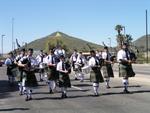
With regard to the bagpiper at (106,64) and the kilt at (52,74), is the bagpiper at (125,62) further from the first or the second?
the kilt at (52,74)

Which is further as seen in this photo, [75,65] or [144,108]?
[75,65]

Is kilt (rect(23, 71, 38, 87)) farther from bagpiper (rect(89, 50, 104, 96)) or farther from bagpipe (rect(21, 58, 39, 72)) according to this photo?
bagpiper (rect(89, 50, 104, 96))

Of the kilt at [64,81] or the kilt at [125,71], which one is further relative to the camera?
the kilt at [125,71]

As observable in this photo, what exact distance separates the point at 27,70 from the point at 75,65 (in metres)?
12.2

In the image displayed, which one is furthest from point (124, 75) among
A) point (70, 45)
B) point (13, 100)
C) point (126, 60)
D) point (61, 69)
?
point (70, 45)

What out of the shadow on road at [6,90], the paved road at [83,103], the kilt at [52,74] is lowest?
the paved road at [83,103]

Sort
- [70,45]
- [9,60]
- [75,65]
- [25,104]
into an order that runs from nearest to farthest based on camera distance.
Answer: [25,104]
[9,60]
[75,65]
[70,45]

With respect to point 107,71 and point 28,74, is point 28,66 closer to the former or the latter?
point 28,74

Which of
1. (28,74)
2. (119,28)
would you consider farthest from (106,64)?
(119,28)

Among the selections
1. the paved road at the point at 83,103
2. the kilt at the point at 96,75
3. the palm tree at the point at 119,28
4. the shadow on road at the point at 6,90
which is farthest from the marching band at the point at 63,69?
the palm tree at the point at 119,28

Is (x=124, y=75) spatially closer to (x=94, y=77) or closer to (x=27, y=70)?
(x=94, y=77)

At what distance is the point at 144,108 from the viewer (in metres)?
15.1

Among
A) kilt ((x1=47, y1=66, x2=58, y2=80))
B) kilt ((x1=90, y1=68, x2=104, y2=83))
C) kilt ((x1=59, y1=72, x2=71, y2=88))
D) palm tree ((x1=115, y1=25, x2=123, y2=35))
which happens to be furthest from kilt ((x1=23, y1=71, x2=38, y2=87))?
palm tree ((x1=115, y1=25, x2=123, y2=35))

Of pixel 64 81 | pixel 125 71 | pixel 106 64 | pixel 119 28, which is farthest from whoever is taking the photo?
pixel 119 28
